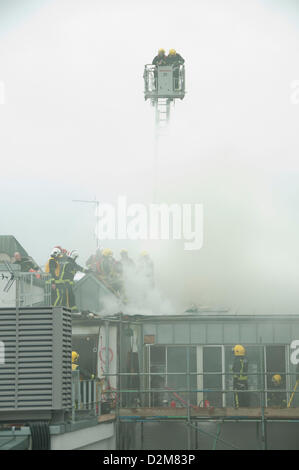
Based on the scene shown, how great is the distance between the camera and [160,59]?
37.9 m

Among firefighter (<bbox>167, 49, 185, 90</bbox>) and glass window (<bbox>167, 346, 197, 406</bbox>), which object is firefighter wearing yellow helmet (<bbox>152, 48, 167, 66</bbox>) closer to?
firefighter (<bbox>167, 49, 185, 90</bbox>)

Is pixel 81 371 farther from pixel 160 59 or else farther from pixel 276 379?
pixel 160 59

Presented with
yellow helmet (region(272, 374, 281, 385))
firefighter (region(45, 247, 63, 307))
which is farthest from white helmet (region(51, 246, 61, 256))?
yellow helmet (region(272, 374, 281, 385))

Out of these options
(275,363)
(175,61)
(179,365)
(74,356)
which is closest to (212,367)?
(179,365)

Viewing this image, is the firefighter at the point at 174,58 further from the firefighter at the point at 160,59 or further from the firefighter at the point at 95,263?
the firefighter at the point at 95,263

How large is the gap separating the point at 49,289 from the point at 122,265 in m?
8.65

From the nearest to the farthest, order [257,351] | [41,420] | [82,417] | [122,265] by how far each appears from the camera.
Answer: [41,420], [82,417], [257,351], [122,265]

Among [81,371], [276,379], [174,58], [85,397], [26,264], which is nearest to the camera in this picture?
[85,397]

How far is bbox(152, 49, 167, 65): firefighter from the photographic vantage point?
124ft

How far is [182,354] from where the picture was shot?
1208 inches

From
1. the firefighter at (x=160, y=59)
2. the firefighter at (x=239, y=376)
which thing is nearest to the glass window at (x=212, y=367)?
the firefighter at (x=239, y=376)

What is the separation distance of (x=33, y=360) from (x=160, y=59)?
21011 mm
